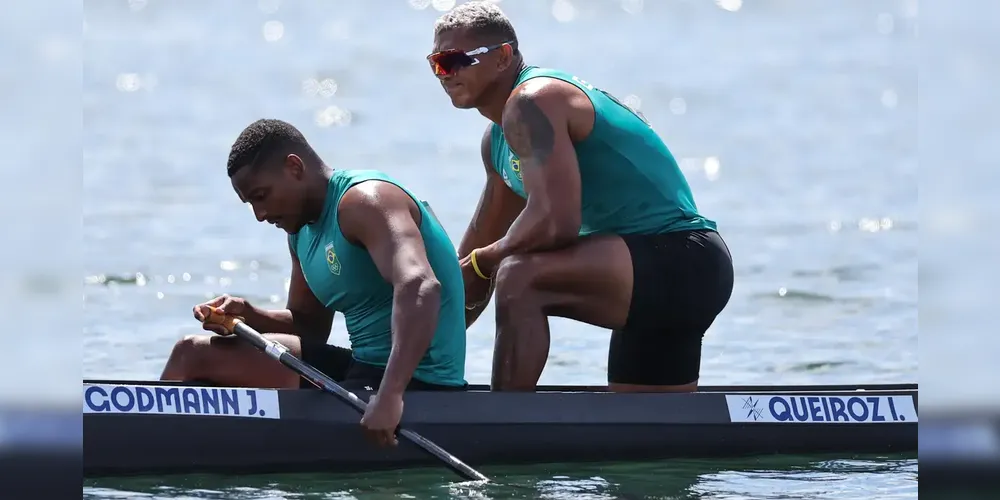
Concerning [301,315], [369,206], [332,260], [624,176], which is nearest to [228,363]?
[301,315]

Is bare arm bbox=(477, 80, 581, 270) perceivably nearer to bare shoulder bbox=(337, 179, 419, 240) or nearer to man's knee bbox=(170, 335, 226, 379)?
bare shoulder bbox=(337, 179, 419, 240)

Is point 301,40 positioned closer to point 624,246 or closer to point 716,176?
point 716,176

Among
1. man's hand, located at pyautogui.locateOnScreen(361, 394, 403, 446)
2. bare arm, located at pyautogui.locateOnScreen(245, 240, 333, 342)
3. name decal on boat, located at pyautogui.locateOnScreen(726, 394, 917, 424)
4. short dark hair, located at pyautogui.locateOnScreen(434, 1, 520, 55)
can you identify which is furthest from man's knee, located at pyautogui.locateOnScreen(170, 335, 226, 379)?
name decal on boat, located at pyautogui.locateOnScreen(726, 394, 917, 424)

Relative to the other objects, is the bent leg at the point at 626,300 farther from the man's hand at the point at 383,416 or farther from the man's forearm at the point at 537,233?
the man's hand at the point at 383,416

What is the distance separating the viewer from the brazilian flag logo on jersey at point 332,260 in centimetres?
596

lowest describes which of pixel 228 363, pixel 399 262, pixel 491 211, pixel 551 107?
pixel 228 363

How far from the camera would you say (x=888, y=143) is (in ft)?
66.9

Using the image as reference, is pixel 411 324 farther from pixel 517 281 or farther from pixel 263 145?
pixel 263 145

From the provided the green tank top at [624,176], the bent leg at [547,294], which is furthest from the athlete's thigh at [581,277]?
the green tank top at [624,176]

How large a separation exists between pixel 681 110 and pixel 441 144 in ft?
13.3

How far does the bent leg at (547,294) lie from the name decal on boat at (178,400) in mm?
888

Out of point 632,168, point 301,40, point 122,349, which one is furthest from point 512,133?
point 301,40

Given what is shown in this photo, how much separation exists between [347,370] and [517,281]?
2.46 ft

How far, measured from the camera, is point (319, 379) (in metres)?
6.04
